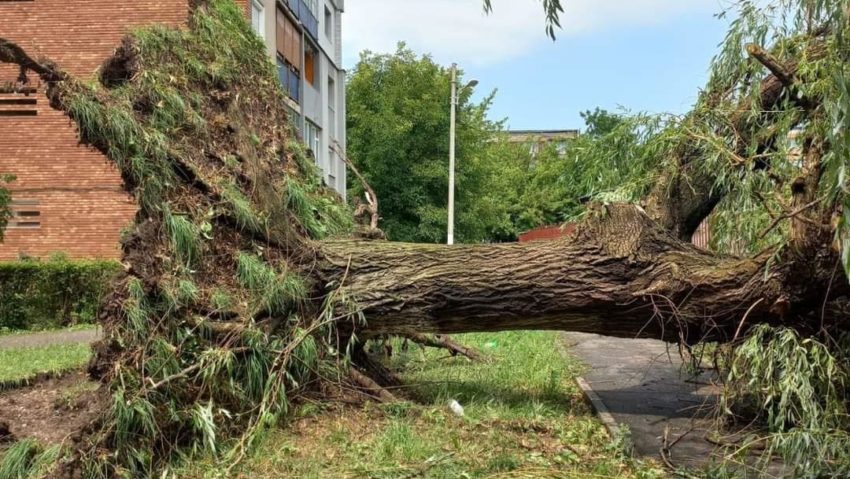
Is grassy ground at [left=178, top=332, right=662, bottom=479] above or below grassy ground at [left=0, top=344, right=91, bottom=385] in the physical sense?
above

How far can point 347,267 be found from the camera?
17.9 feet

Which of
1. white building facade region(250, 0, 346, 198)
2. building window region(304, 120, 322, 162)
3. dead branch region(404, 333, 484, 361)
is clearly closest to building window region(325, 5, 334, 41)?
white building facade region(250, 0, 346, 198)

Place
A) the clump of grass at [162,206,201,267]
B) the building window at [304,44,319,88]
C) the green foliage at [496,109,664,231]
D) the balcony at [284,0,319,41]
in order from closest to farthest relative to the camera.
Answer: the clump of grass at [162,206,201,267], the green foliage at [496,109,664,231], the balcony at [284,0,319,41], the building window at [304,44,319,88]

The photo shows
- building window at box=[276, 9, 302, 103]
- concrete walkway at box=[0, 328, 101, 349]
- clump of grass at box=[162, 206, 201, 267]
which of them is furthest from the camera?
building window at box=[276, 9, 302, 103]

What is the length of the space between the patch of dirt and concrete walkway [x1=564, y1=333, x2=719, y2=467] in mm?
3821

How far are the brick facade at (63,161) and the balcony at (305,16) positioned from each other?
7.17 meters

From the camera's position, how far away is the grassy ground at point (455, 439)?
13.3 feet

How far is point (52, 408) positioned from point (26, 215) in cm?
1082

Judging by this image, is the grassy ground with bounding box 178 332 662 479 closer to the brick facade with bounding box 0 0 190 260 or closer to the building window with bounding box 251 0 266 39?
the brick facade with bounding box 0 0 190 260

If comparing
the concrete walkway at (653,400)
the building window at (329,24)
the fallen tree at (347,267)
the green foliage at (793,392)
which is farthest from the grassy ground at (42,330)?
the building window at (329,24)

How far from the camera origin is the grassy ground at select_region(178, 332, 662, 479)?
4039mm

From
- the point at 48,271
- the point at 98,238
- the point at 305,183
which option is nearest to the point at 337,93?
the point at 98,238

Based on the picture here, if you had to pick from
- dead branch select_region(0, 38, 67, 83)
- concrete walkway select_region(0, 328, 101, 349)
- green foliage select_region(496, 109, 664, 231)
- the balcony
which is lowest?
concrete walkway select_region(0, 328, 101, 349)

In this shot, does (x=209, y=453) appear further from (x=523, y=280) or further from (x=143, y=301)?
(x=523, y=280)
